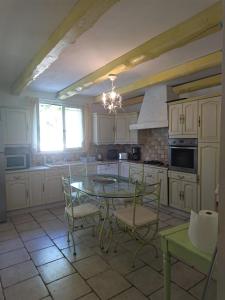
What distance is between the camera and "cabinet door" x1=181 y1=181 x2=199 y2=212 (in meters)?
3.56

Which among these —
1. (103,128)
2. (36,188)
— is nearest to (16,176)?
(36,188)

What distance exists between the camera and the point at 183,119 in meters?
3.72

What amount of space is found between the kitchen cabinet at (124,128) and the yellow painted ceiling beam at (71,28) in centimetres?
301

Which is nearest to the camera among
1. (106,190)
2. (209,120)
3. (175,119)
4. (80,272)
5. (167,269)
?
(167,269)

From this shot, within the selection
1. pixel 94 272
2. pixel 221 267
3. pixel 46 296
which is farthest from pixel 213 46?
pixel 46 296

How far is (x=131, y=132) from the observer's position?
5371 mm

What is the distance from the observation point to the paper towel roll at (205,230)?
A: 1167 mm

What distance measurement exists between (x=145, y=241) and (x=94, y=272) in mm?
869

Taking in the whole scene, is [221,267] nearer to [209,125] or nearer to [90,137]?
[209,125]

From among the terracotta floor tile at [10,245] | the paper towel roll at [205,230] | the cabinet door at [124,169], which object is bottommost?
the terracotta floor tile at [10,245]

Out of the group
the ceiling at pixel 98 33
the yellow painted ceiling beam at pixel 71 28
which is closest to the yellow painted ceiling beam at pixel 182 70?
the ceiling at pixel 98 33

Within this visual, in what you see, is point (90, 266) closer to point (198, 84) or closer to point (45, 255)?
point (45, 255)

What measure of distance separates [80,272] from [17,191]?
2.30 m

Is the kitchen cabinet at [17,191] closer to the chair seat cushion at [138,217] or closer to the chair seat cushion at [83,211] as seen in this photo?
the chair seat cushion at [83,211]
